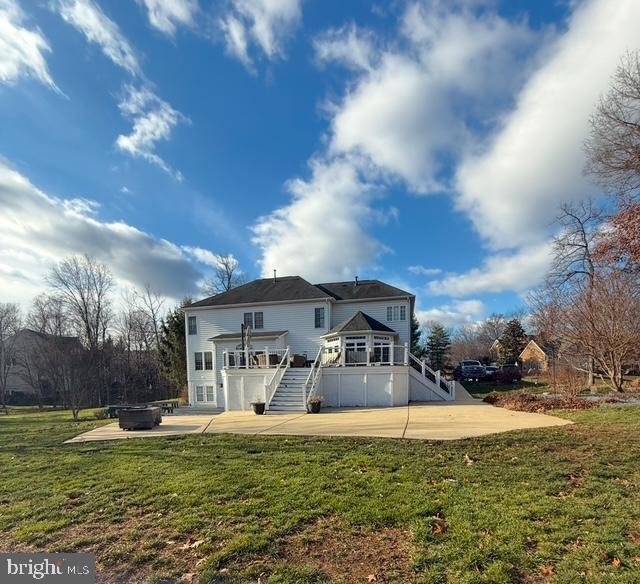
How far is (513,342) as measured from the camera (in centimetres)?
4369

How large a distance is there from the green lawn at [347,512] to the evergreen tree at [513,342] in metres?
40.4

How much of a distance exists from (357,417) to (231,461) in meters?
6.86

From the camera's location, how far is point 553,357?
2138cm

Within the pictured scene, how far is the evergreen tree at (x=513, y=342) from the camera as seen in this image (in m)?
43.5

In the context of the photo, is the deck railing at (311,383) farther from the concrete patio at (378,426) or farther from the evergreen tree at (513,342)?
the evergreen tree at (513,342)

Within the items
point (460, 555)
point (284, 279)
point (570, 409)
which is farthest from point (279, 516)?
point (284, 279)

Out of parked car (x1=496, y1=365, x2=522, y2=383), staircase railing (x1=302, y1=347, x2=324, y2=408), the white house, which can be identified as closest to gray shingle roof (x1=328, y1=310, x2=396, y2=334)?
the white house

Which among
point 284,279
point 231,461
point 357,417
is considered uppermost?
point 284,279

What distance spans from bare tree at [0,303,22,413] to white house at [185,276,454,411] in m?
26.6

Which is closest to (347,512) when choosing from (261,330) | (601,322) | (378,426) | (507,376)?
(378,426)

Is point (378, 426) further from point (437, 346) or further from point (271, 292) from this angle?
point (437, 346)

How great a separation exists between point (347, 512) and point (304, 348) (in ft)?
67.8

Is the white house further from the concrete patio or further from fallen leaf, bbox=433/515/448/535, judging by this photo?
fallen leaf, bbox=433/515/448/535

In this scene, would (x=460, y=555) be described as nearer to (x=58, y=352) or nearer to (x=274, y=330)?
(x=274, y=330)
